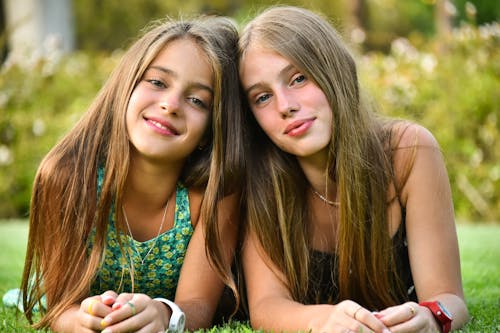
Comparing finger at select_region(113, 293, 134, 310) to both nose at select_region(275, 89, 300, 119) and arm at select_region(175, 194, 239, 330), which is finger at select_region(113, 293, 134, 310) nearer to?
arm at select_region(175, 194, 239, 330)

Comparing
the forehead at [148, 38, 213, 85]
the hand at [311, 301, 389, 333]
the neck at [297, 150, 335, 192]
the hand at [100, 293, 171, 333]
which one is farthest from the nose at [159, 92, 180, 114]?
the hand at [311, 301, 389, 333]

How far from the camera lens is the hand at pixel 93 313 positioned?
271cm

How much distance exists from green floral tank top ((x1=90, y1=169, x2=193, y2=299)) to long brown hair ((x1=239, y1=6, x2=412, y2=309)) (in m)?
0.34

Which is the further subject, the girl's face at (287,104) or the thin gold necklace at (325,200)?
the thin gold necklace at (325,200)

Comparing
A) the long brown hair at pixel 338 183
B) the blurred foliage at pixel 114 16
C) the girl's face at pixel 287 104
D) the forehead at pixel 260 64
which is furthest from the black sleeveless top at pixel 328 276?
the blurred foliage at pixel 114 16

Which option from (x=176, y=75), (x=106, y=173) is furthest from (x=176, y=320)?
(x=176, y=75)

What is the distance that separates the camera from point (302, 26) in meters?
3.38

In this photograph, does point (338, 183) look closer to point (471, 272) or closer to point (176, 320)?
point (176, 320)

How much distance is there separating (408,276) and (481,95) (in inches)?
204

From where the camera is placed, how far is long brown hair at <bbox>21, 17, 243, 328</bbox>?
10.6 feet

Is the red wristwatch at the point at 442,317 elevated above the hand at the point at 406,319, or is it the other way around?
the hand at the point at 406,319

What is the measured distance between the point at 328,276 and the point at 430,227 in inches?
22.0

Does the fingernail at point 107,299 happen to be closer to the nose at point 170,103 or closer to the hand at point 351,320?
the hand at point 351,320

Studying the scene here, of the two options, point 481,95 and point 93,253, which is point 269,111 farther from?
point 481,95
